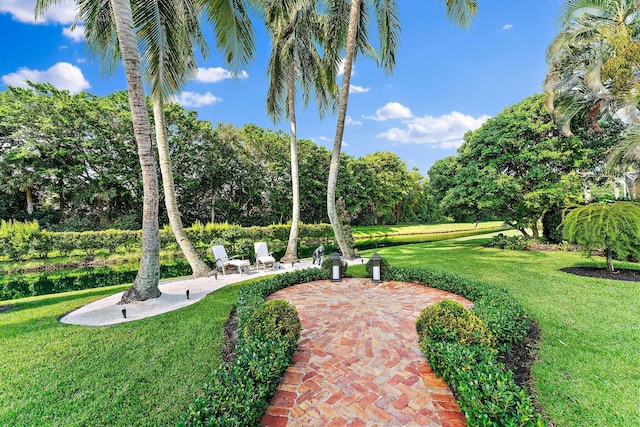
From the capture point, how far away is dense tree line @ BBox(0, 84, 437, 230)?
16500 mm

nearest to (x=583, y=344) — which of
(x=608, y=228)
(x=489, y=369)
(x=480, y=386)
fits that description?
(x=489, y=369)

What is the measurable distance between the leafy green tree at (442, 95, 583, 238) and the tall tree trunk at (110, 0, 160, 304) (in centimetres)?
1321

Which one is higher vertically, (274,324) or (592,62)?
(592,62)

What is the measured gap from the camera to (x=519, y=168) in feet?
43.8

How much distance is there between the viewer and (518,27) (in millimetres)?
Answer: 8734

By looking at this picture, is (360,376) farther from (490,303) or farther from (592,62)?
(592,62)

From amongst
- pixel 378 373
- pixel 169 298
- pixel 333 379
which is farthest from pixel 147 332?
pixel 378 373

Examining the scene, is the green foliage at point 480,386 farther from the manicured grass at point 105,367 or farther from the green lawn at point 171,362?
the manicured grass at point 105,367

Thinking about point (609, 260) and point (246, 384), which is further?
point (609, 260)

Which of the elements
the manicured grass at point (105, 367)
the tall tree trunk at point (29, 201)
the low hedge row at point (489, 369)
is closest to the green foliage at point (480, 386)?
the low hedge row at point (489, 369)

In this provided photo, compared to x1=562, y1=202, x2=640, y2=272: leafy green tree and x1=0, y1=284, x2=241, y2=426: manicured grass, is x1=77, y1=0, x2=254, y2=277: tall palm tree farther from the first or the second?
x1=562, y1=202, x2=640, y2=272: leafy green tree

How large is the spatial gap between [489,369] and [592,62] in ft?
49.7

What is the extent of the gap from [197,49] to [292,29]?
3709 mm

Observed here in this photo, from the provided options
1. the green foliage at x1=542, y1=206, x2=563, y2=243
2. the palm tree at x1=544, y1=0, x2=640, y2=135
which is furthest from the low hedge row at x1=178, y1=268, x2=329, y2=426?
the green foliage at x1=542, y1=206, x2=563, y2=243
